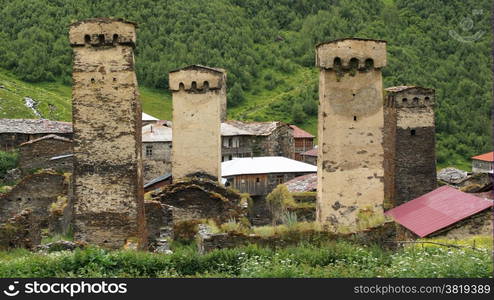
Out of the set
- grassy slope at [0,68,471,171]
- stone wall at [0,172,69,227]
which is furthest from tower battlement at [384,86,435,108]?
grassy slope at [0,68,471,171]

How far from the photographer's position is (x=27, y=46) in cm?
10338

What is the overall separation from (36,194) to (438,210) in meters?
20.3

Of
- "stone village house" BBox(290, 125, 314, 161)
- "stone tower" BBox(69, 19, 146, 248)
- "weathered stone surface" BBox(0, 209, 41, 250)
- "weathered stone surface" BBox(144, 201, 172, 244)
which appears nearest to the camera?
"weathered stone surface" BBox(0, 209, 41, 250)

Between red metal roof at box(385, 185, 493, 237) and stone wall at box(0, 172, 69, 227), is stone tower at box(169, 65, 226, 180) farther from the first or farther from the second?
red metal roof at box(385, 185, 493, 237)

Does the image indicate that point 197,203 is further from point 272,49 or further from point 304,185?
point 272,49

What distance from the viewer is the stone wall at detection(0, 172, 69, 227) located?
32594 mm

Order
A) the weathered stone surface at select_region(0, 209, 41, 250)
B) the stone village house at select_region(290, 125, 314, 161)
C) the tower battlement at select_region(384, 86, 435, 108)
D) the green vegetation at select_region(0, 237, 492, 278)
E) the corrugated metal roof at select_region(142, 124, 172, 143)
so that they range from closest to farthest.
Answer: the green vegetation at select_region(0, 237, 492, 278), the weathered stone surface at select_region(0, 209, 41, 250), the tower battlement at select_region(384, 86, 435, 108), the corrugated metal roof at select_region(142, 124, 172, 143), the stone village house at select_region(290, 125, 314, 161)

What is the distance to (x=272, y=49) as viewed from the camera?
4820 inches

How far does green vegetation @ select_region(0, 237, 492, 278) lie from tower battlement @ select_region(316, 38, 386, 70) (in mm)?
8764

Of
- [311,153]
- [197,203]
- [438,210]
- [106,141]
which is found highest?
[106,141]

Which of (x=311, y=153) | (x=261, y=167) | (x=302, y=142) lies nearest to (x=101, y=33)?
(x=261, y=167)

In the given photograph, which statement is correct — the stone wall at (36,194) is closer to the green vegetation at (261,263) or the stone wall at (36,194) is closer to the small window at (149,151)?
the green vegetation at (261,263)

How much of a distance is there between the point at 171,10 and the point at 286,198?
95.8 m

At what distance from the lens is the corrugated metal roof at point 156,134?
2108 inches
